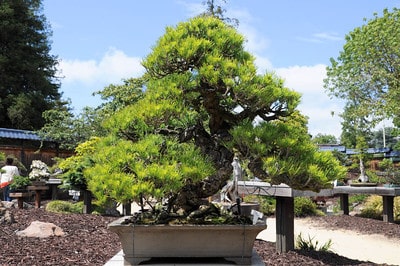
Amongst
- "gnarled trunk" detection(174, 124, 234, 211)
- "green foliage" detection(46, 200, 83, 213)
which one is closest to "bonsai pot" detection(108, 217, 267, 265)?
"gnarled trunk" detection(174, 124, 234, 211)

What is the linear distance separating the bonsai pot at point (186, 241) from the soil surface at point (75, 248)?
2.03 m

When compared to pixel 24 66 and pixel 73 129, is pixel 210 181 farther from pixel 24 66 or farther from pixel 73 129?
pixel 24 66

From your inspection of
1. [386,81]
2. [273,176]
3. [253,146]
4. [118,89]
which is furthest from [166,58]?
[118,89]

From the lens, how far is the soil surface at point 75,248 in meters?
3.98

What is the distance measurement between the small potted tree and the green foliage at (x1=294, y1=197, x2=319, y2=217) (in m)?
7.17

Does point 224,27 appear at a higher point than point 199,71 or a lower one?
higher

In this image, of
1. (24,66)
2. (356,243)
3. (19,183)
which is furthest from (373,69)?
(24,66)

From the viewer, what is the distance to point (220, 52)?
2.28 meters

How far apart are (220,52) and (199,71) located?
164 mm

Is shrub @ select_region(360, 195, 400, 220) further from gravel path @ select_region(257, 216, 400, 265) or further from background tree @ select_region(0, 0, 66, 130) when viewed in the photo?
background tree @ select_region(0, 0, 66, 130)

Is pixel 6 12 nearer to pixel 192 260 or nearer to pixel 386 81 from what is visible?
pixel 386 81

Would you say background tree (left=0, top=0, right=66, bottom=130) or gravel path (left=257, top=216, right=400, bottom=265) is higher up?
background tree (left=0, top=0, right=66, bottom=130)

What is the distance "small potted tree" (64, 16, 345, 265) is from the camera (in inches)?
81.0

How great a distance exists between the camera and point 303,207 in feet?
30.5
